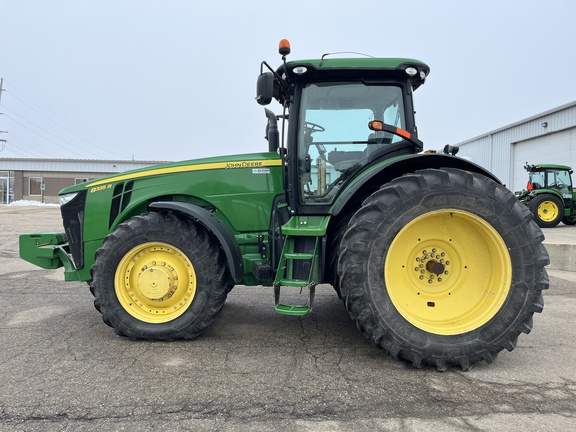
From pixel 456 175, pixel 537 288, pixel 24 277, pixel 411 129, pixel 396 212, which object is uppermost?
pixel 411 129

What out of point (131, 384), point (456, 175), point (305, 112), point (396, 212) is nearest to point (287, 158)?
point (305, 112)

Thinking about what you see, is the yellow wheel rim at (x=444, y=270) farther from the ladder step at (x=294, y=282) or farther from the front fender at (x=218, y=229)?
the front fender at (x=218, y=229)

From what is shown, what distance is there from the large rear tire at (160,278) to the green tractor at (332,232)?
0.01 meters

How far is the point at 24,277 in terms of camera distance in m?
5.95

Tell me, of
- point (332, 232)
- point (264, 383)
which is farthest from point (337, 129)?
point (264, 383)

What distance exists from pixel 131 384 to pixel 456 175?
2.61 meters

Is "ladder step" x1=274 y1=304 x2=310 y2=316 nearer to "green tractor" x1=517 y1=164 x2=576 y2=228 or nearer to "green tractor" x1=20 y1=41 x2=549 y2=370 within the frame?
"green tractor" x1=20 y1=41 x2=549 y2=370

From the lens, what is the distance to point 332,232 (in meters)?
3.33

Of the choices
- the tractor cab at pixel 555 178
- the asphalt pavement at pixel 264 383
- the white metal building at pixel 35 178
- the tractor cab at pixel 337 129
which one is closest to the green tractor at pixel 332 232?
the tractor cab at pixel 337 129

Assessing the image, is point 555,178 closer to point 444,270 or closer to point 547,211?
point 547,211

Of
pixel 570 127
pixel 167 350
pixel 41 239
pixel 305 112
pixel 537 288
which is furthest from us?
pixel 570 127

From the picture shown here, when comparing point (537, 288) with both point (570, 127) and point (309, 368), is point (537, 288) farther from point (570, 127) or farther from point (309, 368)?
point (570, 127)

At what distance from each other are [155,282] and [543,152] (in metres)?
19.3

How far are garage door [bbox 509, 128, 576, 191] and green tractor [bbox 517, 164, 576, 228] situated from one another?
2769 mm
